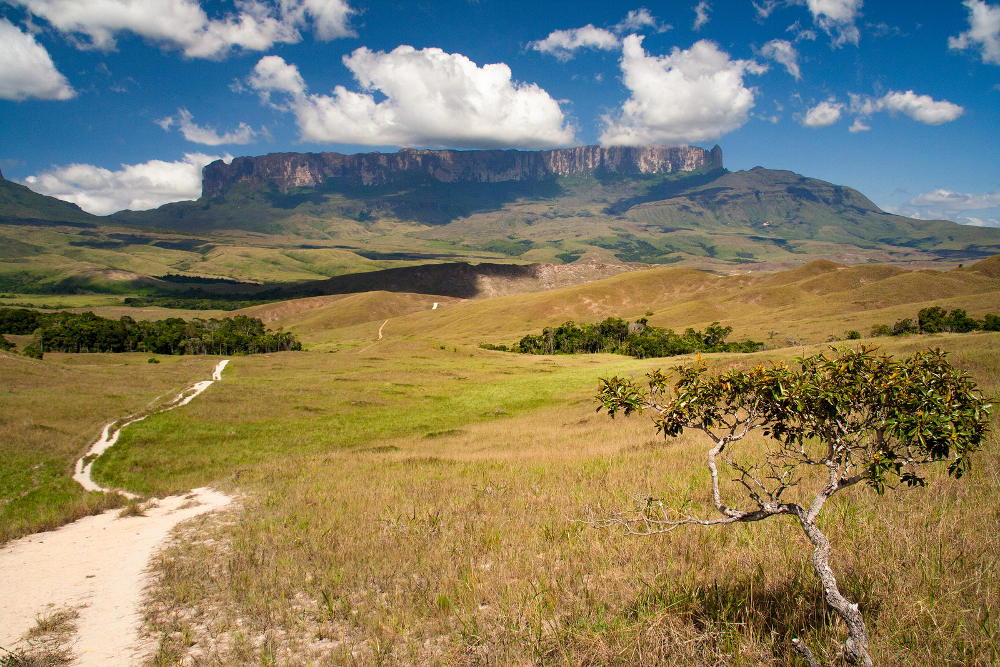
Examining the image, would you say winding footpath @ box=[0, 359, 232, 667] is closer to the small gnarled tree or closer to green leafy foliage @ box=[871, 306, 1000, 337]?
the small gnarled tree

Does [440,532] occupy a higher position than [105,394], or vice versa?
[440,532]

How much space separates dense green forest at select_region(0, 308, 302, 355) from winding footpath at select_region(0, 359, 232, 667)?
122931mm

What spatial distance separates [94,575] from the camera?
38.5 ft

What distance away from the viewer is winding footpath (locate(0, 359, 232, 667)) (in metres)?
8.75

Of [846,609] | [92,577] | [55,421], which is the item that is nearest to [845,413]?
[846,609]

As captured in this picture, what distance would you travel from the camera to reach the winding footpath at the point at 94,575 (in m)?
8.75

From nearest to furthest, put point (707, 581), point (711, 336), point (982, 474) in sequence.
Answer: point (707, 581)
point (982, 474)
point (711, 336)

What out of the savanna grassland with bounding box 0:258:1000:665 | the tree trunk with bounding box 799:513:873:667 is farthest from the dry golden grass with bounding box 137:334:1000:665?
the tree trunk with bounding box 799:513:873:667

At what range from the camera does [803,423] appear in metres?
5.14

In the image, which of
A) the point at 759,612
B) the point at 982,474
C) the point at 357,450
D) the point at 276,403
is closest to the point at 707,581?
the point at 759,612

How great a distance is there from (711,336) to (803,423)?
10537 cm

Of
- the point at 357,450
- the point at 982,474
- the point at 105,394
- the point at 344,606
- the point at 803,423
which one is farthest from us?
the point at 105,394

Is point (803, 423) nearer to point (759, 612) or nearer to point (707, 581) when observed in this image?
point (759, 612)

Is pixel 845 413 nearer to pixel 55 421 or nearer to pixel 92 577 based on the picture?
pixel 92 577
